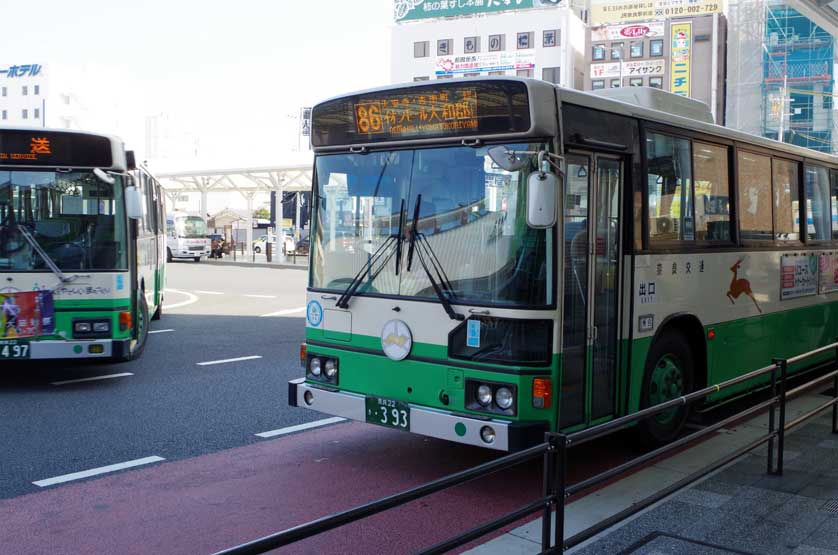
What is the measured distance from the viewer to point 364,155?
6.61 metres

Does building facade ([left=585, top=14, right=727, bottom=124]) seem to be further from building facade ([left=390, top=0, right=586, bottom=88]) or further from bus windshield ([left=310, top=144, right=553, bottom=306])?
bus windshield ([left=310, top=144, right=553, bottom=306])

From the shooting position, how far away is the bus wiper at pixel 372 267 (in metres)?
6.36

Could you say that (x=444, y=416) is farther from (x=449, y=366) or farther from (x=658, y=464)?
(x=658, y=464)

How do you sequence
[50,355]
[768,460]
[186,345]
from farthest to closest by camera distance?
1. [186,345]
2. [50,355]
3. [768,460]

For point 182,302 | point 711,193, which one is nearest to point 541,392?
point 711,193

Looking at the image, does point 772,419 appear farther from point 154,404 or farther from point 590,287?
point 154,404

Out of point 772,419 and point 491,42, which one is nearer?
point 772,419

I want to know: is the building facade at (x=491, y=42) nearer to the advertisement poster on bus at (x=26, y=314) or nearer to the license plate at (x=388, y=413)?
the advertisement poster on bus at (x=26, y=314)

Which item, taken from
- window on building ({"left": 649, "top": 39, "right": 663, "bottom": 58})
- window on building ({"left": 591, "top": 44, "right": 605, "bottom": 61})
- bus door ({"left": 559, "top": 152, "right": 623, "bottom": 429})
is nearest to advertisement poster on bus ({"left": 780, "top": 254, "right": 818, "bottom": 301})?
bus door ({"left": 559, "top": 152, "right": 623, "bottom": 429})

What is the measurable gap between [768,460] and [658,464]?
81 cm

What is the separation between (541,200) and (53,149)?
20.5 ft

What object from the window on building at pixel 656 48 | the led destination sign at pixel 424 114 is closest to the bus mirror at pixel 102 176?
the led destination sign at pixel 424 114

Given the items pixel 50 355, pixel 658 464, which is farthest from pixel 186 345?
pixel 658 464

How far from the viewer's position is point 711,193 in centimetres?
774
